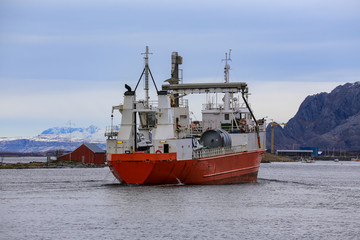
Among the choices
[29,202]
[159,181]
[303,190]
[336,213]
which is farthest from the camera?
[303,190]

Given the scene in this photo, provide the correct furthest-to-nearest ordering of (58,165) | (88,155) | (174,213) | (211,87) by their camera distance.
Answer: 1. (88,155)
2. (58,165)
3. (211,87)
4. (174,213)

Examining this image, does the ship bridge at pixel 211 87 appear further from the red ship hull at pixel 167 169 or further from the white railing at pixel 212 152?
the red ship hull at pixel 167 169

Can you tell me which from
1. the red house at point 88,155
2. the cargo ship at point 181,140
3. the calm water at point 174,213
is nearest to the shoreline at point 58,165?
the red house at point 88,155

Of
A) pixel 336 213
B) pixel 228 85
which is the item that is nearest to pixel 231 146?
pixel 228 85

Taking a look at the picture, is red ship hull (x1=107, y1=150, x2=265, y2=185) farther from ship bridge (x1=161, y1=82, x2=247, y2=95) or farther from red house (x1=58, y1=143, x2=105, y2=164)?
red house (x1=58, y1=143, x2=105, y2=164)

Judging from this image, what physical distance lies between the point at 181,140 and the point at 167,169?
248cm

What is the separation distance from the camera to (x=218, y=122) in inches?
2438

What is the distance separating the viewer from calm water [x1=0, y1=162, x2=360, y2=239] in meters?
30.0

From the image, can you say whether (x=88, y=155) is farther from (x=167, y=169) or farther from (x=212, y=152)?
(x=167, y=169)

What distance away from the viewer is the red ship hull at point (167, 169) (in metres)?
45.8

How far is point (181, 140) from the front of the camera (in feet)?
156

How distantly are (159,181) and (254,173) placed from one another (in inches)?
711

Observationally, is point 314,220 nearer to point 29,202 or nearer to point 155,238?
point 155,238

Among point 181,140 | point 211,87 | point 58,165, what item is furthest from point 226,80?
point 58,165
